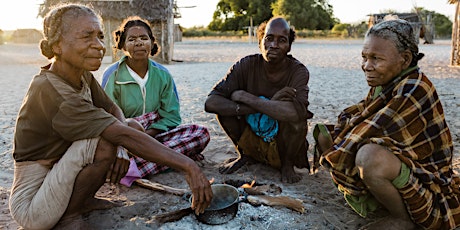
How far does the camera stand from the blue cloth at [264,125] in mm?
3355

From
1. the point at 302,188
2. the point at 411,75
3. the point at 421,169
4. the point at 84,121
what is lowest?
the point at 302,188

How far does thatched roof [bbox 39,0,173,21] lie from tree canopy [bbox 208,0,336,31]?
2987 cm

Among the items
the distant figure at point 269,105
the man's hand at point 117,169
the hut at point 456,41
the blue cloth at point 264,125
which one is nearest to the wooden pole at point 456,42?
the hut at point 456,41

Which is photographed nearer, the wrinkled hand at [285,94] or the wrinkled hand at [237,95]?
the wrinkled hand at [285,94]

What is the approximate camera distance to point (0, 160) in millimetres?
3795

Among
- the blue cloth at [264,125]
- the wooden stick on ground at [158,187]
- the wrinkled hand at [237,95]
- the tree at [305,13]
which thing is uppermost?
the tree at [305,13]

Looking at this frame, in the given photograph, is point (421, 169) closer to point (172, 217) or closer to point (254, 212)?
point (254, 212)

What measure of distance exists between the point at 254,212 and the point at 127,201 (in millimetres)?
922

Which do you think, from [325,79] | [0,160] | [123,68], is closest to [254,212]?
[123,68]

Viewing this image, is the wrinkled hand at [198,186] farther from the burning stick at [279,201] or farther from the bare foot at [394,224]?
the bare foot at [394,224]

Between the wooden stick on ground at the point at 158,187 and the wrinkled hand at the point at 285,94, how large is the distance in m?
0.98

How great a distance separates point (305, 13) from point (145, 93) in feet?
137

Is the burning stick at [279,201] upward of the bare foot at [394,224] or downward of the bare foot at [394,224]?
downward

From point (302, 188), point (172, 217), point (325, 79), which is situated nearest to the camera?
point (172, 217)
